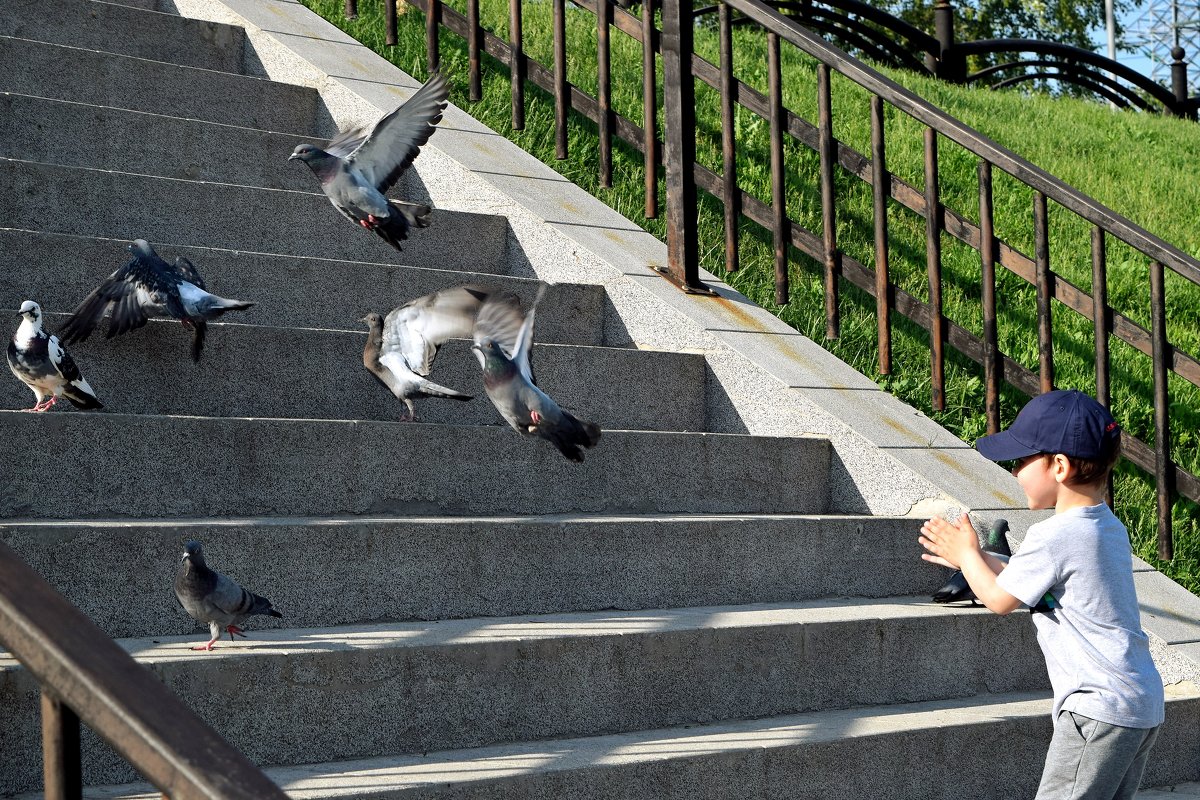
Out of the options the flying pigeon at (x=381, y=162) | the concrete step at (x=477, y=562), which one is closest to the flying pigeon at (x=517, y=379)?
the concrete step at (x=477, y=562)

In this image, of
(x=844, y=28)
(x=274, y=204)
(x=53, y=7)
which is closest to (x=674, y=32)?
(x=274, y=204)

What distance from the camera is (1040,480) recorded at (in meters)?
2.71

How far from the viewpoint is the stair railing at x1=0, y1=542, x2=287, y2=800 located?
58.0 inches

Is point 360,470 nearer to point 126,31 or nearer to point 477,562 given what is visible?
point 477,562

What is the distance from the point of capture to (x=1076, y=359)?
6.10 m

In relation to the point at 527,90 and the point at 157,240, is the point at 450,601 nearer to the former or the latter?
the point at 157,240

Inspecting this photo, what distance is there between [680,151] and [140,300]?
2.61 m

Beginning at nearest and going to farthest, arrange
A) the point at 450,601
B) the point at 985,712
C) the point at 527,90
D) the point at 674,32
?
the point at 450,601 < the point at 985,712 < the point at 674,32 < the point at 527,90

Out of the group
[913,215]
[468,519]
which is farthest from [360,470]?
[913,215]

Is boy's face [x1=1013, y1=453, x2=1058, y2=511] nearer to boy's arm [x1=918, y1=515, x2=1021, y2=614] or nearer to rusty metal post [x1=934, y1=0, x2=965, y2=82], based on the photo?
boy's arm [x1=918, y1=515, x2=1021, y2=614]

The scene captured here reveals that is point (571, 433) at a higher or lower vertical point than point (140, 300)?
lower

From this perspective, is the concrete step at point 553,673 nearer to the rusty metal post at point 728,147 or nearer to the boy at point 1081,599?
the boy at point 1081,599

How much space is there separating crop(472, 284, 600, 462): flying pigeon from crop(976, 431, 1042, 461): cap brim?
1178 millimetres

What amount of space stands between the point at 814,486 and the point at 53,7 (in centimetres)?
422
